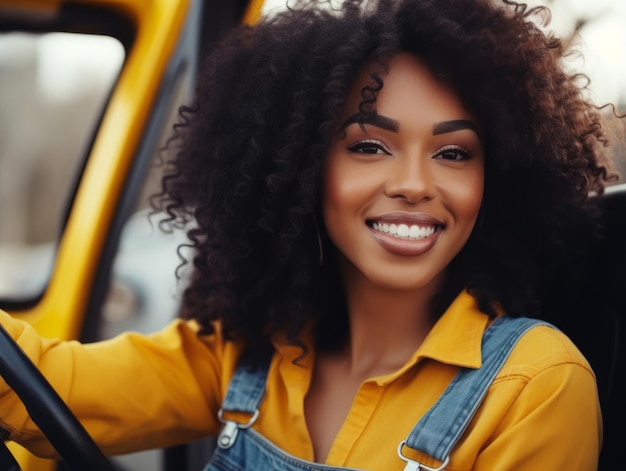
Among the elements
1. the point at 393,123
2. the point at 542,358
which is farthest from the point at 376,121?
the point at 542,358

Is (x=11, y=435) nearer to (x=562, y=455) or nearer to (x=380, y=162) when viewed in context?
(x=380, y=162)

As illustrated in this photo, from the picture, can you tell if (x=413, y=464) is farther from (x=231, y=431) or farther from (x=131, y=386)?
(x=131, y=386)

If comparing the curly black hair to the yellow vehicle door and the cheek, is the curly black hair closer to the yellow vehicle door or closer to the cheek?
the cheek

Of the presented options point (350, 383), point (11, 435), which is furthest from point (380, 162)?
point (11, 435)

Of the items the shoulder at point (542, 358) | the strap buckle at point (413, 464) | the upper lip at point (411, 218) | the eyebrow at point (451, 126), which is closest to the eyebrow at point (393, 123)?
the eyebrow at point (451, 126)

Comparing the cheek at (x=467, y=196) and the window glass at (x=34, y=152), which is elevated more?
the cheek at (x=467, y=196)

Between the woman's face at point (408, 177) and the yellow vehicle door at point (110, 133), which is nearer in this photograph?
the woman's face at point (408, 177)

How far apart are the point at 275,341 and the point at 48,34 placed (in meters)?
1.22

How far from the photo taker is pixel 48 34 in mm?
2445

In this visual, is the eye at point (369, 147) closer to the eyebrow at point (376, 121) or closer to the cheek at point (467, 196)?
the eyebrow at point (376, 121)

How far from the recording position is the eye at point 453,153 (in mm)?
1542

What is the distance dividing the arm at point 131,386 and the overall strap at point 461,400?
55 cm

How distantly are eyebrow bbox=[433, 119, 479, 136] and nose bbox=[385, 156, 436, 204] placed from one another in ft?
0.18

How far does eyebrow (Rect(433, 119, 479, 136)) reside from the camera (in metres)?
1.52
